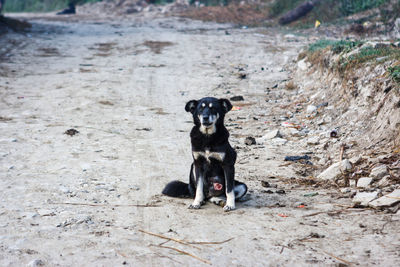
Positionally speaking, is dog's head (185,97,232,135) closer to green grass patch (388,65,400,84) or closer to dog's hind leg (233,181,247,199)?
dog's hind leg (233,181,247,199)

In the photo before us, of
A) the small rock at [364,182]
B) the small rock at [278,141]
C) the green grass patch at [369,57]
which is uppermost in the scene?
the green grass patch at [369,57]

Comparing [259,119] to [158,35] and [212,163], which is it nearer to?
[212,163]

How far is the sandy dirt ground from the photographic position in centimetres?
399

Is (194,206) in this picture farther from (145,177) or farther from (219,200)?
(145,177)

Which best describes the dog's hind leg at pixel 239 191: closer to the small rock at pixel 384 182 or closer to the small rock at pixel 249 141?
the small rock at pixel 384 182

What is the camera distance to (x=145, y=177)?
→ 634 cm

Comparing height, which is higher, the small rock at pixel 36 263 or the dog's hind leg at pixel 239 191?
the dog's hind leg at pixel 239 191

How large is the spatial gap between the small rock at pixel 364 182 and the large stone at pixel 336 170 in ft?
1.57

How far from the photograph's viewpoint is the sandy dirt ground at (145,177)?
3992 mm

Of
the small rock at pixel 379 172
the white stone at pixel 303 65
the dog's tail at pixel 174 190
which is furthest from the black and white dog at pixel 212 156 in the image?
the white stone at pixel 303 65

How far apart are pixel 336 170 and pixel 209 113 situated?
233cm

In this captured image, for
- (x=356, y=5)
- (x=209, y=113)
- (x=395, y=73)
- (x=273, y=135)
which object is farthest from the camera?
(x=356, y=5)

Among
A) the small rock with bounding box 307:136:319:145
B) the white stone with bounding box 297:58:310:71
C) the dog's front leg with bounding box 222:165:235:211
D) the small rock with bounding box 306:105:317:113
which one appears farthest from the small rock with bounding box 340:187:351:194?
the white stone with bounding box 297:58:310:71

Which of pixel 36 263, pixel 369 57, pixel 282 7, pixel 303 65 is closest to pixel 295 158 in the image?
pixel 369 57
